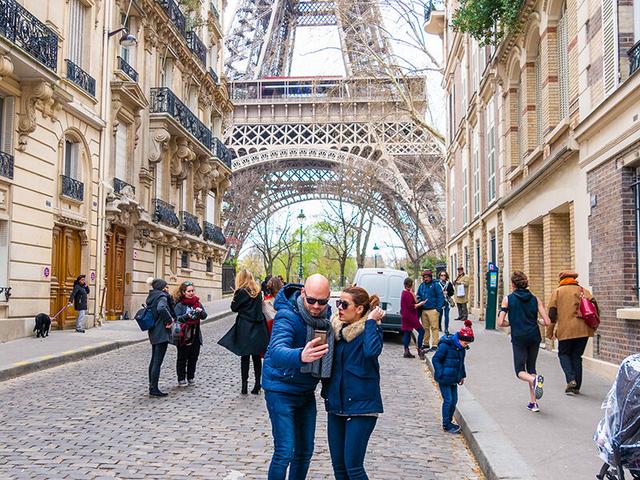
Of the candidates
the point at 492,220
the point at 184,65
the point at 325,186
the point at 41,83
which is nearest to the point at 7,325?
the point at 41,83

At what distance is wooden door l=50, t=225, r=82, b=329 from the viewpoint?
17797 mm

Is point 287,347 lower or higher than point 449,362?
higher

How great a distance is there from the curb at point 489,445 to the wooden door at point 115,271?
1614 cm

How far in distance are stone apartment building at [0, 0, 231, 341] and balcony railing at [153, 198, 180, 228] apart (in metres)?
0.08

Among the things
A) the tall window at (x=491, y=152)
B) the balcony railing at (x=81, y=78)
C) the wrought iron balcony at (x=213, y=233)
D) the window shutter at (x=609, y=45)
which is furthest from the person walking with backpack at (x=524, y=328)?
the wrought iron balcony at (x=213, y=233)

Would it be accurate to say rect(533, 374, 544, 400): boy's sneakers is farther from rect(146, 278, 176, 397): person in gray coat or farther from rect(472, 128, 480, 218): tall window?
rect(472, 128, 480, 218): tall window

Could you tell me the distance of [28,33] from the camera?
1526 cm

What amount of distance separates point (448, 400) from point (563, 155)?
7.05 meters

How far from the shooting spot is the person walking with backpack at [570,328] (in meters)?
8.55

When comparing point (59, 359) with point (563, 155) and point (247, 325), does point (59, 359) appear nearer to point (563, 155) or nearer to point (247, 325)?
point (247, 325)

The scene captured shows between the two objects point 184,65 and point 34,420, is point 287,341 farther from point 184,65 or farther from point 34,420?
point 184,65

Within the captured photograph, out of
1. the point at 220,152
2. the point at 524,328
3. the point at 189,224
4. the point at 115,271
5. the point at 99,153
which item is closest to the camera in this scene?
the point at 524,328

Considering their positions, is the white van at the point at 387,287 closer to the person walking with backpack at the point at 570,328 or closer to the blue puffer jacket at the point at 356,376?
the person walking with backpack at the point at 570,328

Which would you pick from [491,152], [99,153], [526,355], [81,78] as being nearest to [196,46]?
[99,153]
